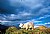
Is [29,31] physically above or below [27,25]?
below

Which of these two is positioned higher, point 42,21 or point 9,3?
point 9,3

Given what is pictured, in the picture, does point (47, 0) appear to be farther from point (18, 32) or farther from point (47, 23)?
point (18, 32)

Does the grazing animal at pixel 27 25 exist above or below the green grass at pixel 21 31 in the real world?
above

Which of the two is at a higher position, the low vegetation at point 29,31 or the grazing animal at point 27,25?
the grazing animal at point 27,25

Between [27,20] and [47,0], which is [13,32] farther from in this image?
[47,0]

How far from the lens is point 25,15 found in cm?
559

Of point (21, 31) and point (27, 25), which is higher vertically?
point (27, 25)

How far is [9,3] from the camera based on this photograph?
18.4 ft

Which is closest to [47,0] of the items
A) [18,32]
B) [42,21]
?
[42,21]

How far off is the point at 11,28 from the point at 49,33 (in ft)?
2.46

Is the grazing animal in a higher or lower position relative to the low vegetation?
higher

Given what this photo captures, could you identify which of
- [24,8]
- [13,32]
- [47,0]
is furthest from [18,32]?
[47,0]

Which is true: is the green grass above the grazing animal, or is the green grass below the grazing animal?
below

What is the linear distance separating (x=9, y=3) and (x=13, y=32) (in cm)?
58
